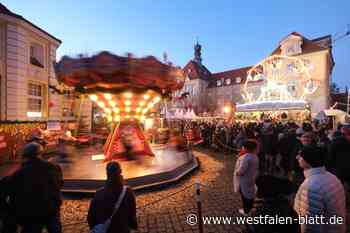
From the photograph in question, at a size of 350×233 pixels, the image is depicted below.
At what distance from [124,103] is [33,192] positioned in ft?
23.8

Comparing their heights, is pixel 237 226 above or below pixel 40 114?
below

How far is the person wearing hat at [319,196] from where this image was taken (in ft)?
8.03

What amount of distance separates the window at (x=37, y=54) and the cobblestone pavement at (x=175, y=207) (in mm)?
12221

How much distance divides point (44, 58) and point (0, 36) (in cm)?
334

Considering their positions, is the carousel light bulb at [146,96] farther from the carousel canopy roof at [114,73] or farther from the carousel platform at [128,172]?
the carousel platform at [128,172]

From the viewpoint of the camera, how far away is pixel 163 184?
7410mm

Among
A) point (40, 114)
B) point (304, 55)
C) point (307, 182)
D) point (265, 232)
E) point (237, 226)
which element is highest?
point (304, 55)

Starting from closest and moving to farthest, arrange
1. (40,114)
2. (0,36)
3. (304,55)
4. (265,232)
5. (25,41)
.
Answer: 1. (265,232)
2. (0,36)
3. (25,41)
4. (40,114)
5. (304,55)

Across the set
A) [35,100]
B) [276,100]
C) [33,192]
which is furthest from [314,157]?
[276,100]

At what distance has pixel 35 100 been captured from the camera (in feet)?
50.2

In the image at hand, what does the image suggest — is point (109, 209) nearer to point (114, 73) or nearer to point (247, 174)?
point (247, 174)

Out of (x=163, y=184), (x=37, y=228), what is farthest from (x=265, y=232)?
(x=163, y=184)

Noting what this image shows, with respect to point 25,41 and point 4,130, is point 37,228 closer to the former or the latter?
point 4,130

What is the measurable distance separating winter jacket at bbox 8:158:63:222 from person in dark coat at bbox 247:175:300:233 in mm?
2509
